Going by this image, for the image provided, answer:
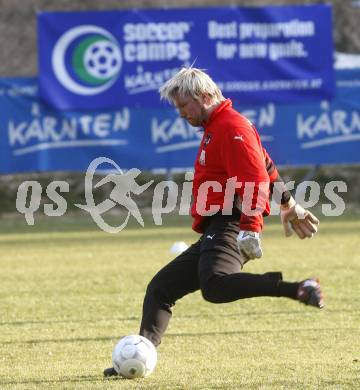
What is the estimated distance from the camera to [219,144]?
6305mm

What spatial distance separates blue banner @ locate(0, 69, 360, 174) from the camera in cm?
1881

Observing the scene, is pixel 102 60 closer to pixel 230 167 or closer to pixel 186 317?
pixel 186 317

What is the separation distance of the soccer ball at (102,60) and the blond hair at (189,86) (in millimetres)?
12834

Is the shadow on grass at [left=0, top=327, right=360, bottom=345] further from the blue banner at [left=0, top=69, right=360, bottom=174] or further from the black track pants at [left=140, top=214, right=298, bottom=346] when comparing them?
the blue banner at [left=0, top=69, right=360, bottom=174]

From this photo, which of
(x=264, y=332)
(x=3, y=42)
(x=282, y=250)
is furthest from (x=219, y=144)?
(x=3, y=42)

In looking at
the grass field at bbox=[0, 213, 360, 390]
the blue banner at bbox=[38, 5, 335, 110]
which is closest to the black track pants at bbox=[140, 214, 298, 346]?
the grass field at bbox=[0, 213, 360, 390]

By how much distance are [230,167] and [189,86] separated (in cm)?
53

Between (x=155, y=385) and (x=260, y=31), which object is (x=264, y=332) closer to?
(x=155, y=385)

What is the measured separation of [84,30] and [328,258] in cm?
800

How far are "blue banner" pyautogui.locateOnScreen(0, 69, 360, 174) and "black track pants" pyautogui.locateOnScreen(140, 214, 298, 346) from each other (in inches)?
481

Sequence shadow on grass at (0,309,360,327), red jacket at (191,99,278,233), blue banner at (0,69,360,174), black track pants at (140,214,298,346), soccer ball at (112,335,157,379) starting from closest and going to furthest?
black track pants at (140,214,298,346)
red jacket at (191,99,278,233)
soccer ball at (112,335,157,379)
shadow on grass at (0,309,360,327)
blue banner at (0,69,360,174)

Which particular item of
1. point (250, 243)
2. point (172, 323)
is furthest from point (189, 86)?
point (172, 323)

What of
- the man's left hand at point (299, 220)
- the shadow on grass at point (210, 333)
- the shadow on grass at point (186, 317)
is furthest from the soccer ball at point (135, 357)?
the shadow on grass at point (186, 317)

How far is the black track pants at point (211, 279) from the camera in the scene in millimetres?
6055
